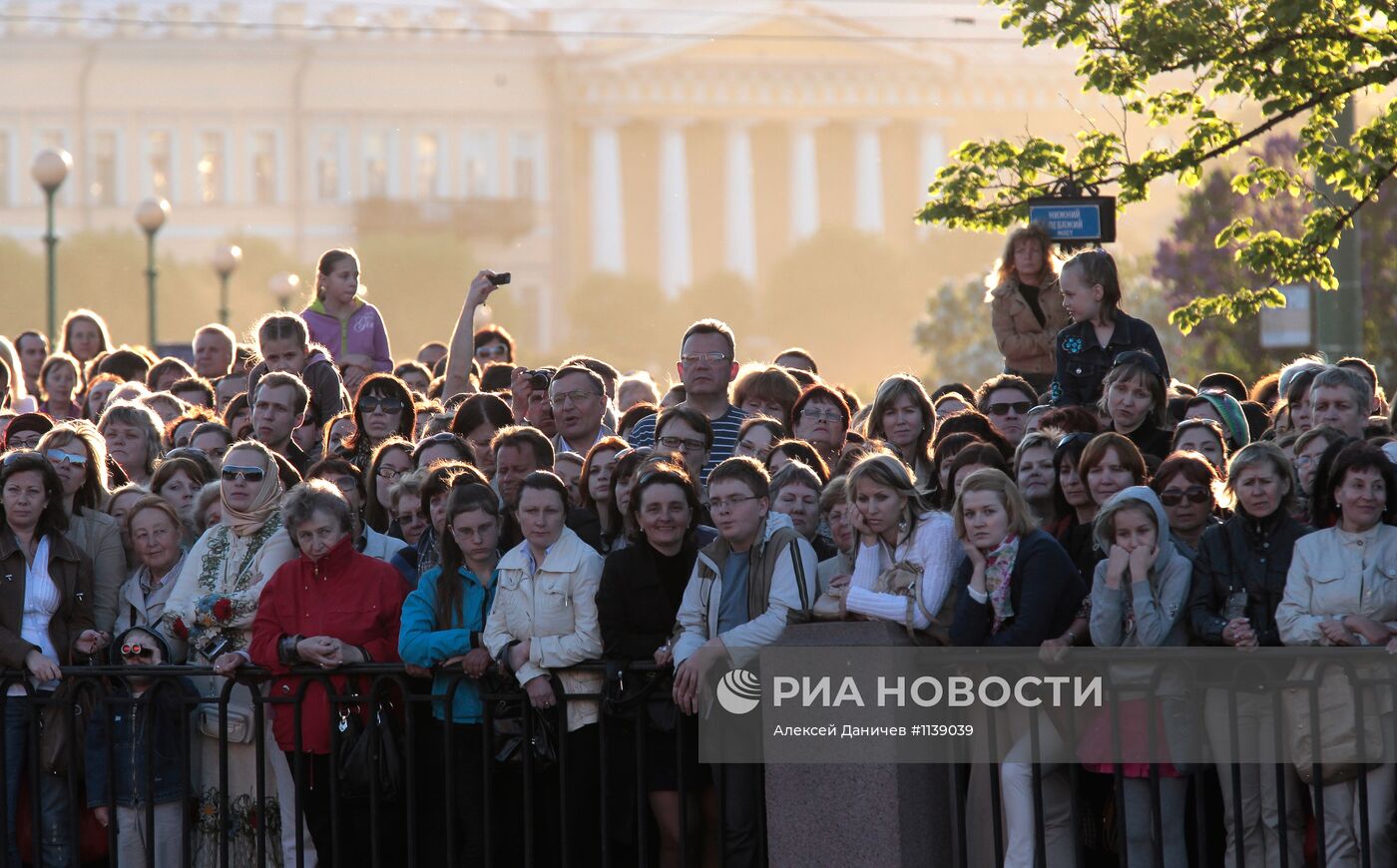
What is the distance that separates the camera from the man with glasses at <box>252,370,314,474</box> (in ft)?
34.3

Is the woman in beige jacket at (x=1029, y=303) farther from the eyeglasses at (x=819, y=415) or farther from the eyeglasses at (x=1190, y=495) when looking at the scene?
the eyeglasses at (x=1190, y=495)

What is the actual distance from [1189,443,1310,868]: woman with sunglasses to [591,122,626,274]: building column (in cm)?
7779

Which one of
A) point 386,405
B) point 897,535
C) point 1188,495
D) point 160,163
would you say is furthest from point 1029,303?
point 160,163

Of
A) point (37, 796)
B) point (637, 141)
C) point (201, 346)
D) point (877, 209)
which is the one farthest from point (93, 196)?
point (37, 796)

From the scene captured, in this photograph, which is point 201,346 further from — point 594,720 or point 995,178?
point 594,720

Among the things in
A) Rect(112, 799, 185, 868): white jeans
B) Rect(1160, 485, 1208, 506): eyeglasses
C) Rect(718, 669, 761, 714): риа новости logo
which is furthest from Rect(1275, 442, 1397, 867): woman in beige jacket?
Rect(112, 799, 185, 868): white jeans

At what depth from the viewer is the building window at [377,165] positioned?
81062 mm

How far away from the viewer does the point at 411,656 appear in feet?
25.8

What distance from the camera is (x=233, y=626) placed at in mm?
8430

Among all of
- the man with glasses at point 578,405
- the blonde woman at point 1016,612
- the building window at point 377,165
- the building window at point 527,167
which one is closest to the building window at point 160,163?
the building window at point 377,165

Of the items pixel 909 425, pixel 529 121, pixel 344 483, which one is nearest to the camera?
pixel 344 483

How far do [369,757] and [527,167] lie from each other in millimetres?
77207

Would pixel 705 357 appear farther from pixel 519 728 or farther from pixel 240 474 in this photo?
pixel 519 728

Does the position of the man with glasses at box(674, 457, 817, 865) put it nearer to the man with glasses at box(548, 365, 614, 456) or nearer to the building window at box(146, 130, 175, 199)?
the man with glasses at box(548, 365, 614, 456)
